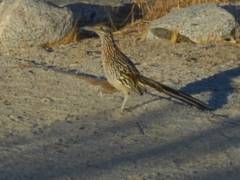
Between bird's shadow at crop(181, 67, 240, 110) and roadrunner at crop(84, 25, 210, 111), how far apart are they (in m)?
0.52

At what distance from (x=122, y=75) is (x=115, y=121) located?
1.48 ft

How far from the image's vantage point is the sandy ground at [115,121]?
754cm

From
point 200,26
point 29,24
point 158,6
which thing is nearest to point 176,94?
point 200,26

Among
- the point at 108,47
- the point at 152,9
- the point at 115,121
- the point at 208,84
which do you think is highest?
the point at 108,47

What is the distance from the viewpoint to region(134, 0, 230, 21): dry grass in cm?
1371

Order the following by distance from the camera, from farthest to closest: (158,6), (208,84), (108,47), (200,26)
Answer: (158,6)
(200,26)
(208,84)
(108,47)

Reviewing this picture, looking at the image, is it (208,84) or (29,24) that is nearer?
(208,84)

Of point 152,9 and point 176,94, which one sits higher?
point 176,94

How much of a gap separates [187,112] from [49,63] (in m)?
2.86

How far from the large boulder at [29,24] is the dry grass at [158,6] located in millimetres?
1812

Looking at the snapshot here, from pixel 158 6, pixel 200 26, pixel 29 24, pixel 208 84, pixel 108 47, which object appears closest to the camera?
pixel 108 47

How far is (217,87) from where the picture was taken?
410 inches

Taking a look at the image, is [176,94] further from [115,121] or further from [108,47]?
[108,47]

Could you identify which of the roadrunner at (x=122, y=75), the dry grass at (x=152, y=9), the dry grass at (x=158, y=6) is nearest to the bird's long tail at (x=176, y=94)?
the roadrunner at (x=122, y=75)
